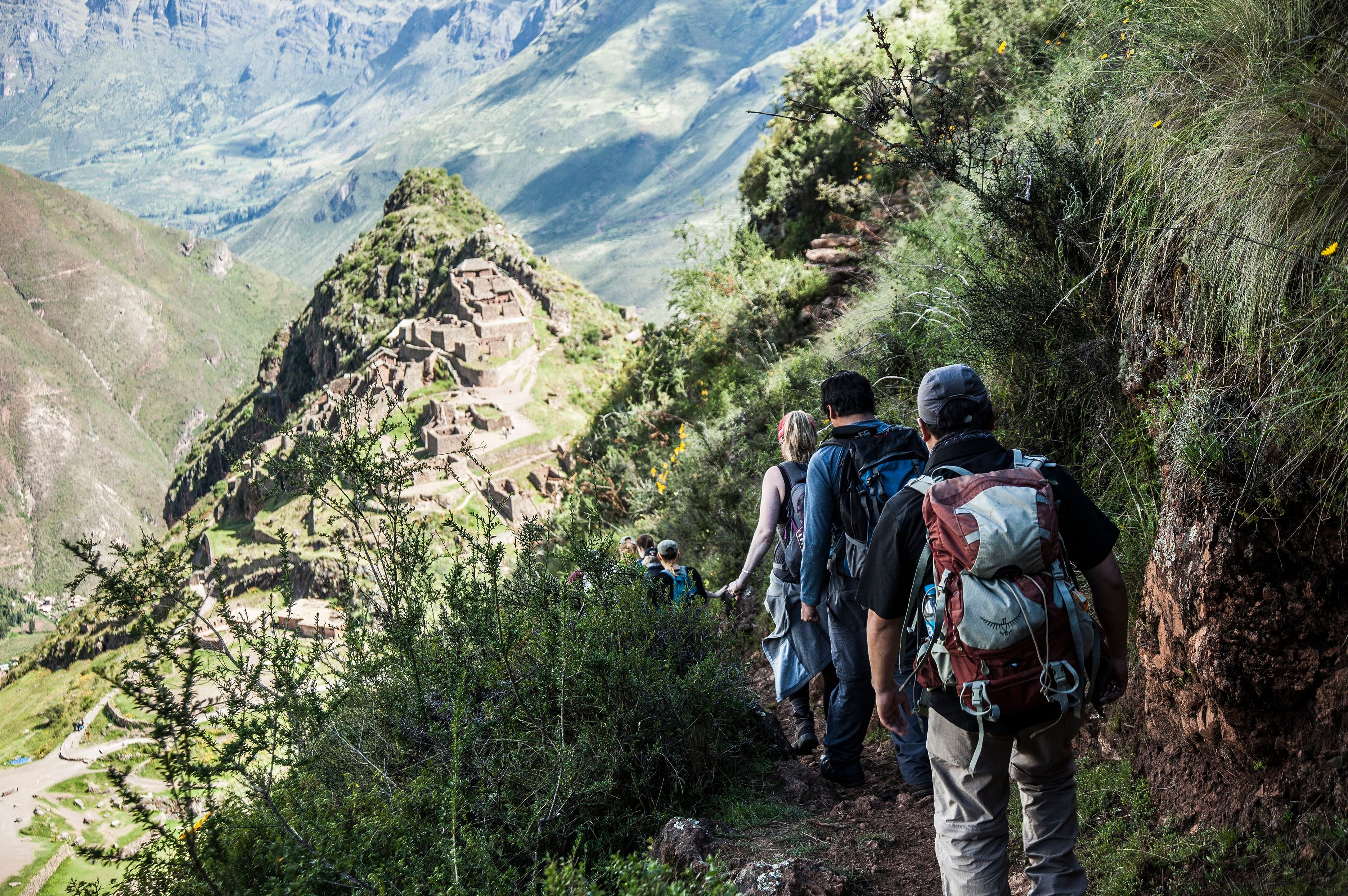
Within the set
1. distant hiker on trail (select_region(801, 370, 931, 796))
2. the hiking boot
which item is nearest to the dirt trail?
the hiking boot

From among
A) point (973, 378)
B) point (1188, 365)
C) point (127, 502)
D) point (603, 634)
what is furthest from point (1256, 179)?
point (127, 502)

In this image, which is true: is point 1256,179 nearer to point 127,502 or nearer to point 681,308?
point 681,308

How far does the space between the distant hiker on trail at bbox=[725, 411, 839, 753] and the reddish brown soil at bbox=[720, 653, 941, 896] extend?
0.39 meters

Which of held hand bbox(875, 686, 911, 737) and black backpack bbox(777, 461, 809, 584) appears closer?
held hand bbox(875, 686, 911, 737)

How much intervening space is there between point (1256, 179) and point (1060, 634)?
68.1 inches

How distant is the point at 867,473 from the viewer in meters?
3.07

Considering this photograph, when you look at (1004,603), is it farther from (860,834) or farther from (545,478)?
(545,478)

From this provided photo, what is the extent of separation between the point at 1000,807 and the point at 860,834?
38.5 inches

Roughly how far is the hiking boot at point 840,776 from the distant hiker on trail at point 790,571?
10.6 inches

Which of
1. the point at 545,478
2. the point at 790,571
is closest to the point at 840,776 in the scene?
the point at 790,571

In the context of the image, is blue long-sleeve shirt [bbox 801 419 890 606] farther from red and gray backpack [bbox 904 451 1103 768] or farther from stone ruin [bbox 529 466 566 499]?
stone ruin [bbox 529 466 566 499]

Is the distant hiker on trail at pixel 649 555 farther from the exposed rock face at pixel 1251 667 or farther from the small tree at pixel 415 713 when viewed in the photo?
the exposed rock face at pixel 1251 667

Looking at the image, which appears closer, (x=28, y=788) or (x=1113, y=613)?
(x=1113, y=613)

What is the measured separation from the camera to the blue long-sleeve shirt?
→ 3203 millimetres
